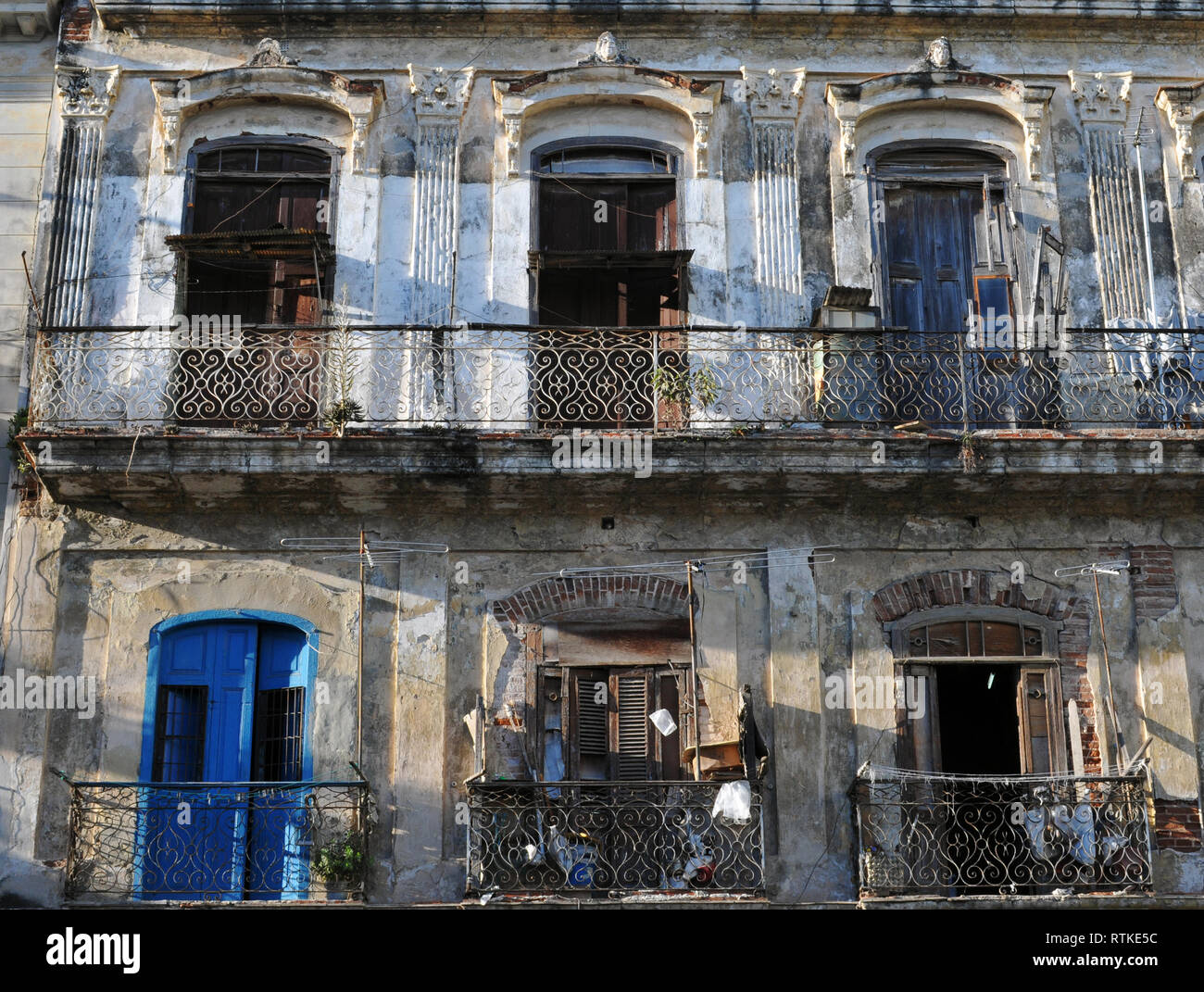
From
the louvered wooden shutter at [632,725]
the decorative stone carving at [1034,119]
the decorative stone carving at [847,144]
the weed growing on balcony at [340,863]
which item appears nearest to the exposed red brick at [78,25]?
the decorative stone carving at [847,144]

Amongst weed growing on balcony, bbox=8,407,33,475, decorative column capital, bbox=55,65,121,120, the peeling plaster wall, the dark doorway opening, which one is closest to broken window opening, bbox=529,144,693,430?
the peeling plaster wall

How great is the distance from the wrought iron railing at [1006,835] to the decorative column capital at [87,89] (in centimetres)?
795

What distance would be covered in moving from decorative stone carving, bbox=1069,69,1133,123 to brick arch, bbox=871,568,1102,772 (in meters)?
4.07

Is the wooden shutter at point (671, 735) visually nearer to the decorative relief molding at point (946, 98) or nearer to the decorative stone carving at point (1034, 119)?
the decorative relief molding at point (946, 98)

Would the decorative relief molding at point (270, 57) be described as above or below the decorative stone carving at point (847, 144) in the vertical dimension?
above

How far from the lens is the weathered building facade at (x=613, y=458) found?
11969 mm

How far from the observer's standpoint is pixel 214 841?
12.0 metres

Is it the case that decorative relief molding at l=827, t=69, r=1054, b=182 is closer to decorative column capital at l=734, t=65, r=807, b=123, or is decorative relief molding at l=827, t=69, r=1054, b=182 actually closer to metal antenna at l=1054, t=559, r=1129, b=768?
decorative column capital at l=734, t=65, r=807, b=123

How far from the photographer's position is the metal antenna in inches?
481

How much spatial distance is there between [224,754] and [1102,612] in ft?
20.8

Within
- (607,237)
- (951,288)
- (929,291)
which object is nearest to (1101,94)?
(951,288)

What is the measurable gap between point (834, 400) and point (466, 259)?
121 inches

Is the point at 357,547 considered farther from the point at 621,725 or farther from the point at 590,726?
the point at 621,725

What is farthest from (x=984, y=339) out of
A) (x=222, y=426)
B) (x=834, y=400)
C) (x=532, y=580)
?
(x=222, y=426)
